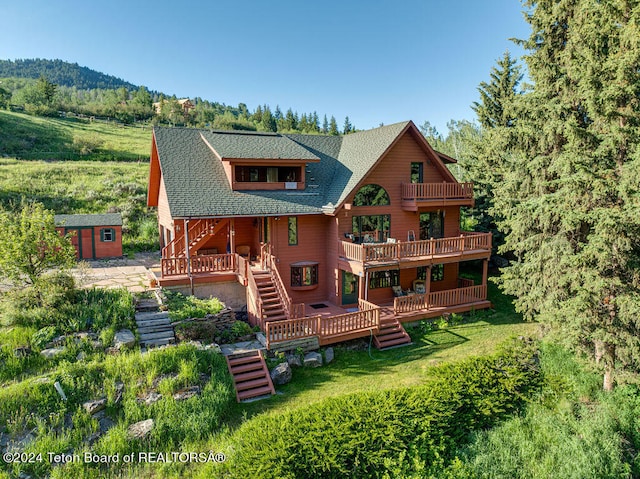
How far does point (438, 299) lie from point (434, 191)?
536cm

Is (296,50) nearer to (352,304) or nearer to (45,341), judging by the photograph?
(352,304)

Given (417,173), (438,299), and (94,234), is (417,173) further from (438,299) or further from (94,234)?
(94,234)

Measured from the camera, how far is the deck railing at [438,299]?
17.2 metres

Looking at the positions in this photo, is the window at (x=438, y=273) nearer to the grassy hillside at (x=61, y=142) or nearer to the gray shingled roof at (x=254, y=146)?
the gray shingled roof at (x=254, y=146)

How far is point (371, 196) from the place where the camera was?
62.0 ft

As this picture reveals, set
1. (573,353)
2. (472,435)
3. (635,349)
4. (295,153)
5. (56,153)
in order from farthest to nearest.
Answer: (56,153)
(295,153)
(573,353)
(635,349)
(472,435)

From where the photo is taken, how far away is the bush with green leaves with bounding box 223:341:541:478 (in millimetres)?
8023

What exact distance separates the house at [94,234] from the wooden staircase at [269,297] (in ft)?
39.5

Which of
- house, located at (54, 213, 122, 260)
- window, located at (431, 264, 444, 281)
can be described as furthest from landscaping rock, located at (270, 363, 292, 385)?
house, located at (54, 213, 122, 260)

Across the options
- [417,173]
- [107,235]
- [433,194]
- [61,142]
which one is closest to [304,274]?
[433,194]

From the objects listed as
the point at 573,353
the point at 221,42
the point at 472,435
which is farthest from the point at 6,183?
the point at 573,353

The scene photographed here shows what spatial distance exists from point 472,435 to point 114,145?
2217 inches

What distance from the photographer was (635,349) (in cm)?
1112

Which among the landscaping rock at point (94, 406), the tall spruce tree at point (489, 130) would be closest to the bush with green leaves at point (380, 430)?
the landscaping rock at point (94, 406)
